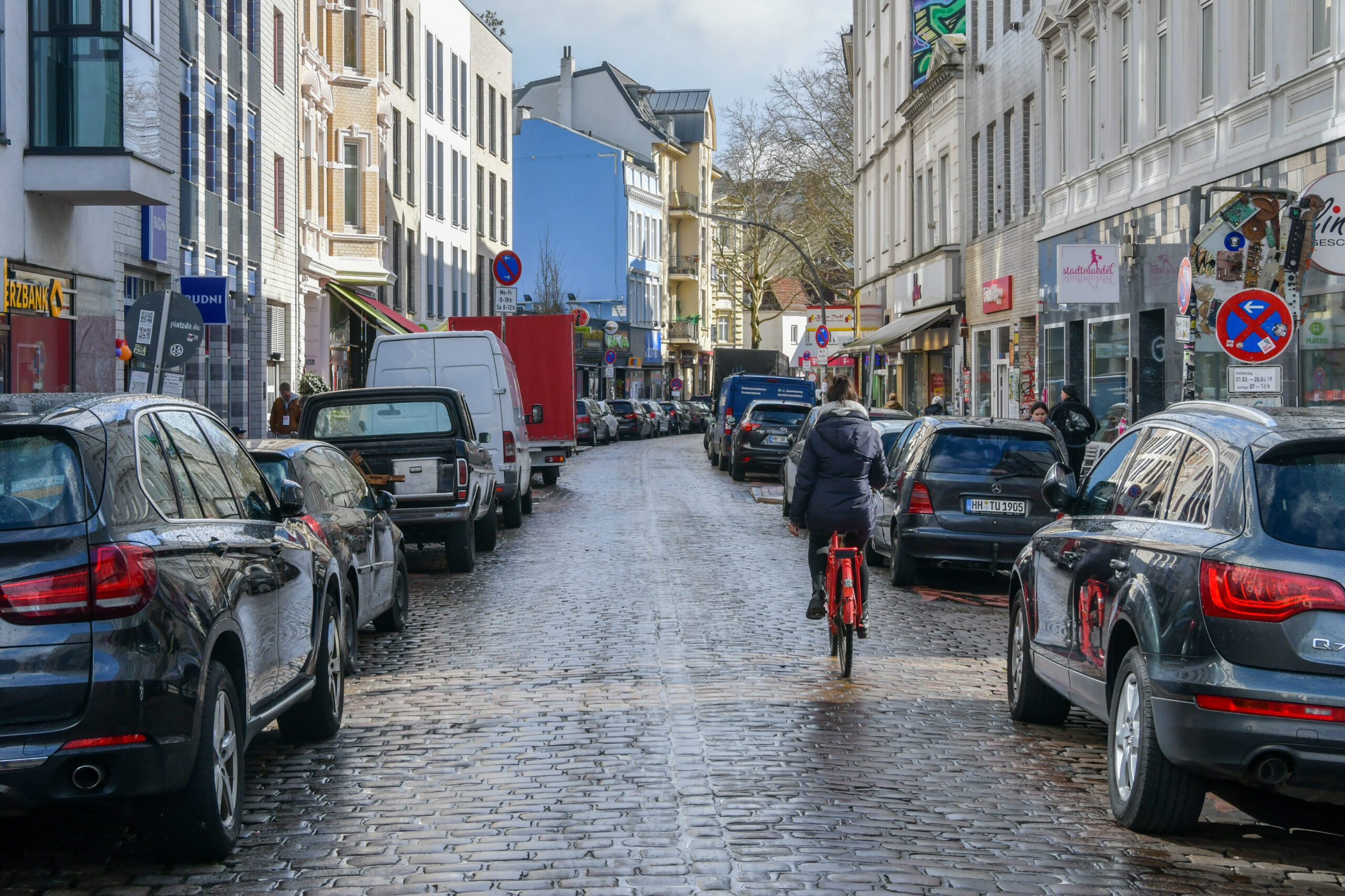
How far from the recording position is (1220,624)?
5688mm

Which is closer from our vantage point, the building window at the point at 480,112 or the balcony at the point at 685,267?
the building window at the point at 480,112

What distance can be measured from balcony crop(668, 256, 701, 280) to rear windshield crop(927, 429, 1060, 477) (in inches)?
3299

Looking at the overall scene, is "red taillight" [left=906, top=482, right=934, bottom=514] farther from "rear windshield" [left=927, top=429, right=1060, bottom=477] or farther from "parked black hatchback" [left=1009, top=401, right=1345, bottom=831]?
"parked black hatchback" [left=1009, top=401, right=1345, bottom=831]

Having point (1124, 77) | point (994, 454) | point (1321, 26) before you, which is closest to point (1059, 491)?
point (994, 454)

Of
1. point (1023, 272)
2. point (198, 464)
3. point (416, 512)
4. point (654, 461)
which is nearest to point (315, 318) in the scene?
point (654, 461)

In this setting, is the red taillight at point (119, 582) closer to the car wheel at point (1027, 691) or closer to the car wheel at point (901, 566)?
the car wheel at point (1027, 691)

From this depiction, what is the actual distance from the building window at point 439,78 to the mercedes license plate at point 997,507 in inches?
1643

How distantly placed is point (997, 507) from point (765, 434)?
60.3 ft

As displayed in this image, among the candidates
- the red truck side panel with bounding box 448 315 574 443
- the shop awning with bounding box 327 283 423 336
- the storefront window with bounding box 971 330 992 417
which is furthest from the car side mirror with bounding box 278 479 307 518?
the shop awning with bounding box 327 283 423 336

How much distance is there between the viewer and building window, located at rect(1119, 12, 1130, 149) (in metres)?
27.2

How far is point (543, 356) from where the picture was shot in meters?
28.8

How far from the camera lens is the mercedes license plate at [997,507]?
1470 cm

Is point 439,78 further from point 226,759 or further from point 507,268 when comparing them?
point 226,759

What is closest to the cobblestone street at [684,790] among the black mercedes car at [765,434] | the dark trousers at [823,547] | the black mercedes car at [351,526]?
the black mercedes car at [351,526]
